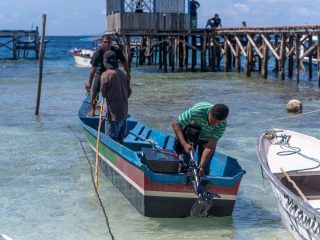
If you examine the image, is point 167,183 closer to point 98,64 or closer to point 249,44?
point 98,64

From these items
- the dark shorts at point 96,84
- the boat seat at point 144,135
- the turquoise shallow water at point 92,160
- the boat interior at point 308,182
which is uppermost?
the dark shorts at point 96,84

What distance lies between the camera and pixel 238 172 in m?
8.24

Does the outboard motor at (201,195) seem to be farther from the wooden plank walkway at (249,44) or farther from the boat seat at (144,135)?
the wooden plank walkway at (249,44)

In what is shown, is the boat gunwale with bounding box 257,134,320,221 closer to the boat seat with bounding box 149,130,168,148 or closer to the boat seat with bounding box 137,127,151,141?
the boat seat with bounding box 149,130,168,148

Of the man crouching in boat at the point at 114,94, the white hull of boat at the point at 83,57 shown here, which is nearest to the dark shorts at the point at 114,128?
the man crouching in boat at the point at 114,94

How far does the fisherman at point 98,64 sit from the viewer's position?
11336 mm

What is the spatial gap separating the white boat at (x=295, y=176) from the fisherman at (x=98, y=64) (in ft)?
9.98

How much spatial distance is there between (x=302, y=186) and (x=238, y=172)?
0.96m

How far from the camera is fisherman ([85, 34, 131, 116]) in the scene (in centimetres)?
1134

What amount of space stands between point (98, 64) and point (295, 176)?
4.73 metres

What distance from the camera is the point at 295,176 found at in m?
8.52

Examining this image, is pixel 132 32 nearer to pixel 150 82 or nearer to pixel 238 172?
pixel 150 82

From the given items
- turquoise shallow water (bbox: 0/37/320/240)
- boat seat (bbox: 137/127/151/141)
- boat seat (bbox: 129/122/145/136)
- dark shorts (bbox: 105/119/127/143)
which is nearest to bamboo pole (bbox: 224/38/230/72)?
turquoise shallow water (bbox: 0/37/320/240)

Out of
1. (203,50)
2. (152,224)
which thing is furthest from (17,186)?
(203,50)
